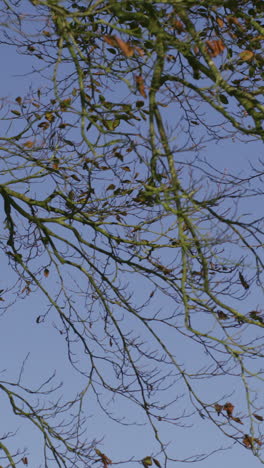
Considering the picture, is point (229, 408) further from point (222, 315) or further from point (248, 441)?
point (222, 315)

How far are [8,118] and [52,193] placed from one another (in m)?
0.99

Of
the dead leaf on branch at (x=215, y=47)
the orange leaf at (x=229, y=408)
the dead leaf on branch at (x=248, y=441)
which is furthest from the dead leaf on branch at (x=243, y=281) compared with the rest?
the dead leaf on branch at (x=215, y=47)

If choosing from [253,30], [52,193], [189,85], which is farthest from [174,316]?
[253,30]

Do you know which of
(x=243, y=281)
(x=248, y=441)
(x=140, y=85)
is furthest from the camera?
(x=248, y=441)

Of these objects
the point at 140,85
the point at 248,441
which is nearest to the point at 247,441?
the point at 248,441

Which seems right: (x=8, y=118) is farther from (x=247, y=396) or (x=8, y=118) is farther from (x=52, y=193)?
(x=247, y=396)

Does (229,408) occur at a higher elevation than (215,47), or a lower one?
lower

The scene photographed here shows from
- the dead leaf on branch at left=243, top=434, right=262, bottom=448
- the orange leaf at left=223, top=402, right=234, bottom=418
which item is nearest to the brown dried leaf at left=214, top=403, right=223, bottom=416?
the orange leaf at left=223, top=402, right=234, bottom=418

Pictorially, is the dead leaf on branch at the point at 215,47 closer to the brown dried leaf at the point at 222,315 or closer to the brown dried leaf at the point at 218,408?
the brown dried leaf at the point at 222,315

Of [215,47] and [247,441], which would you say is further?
[247,441]

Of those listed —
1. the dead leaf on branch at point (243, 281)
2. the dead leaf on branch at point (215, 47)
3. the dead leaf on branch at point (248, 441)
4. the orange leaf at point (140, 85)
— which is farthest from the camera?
the dead leaf on branch at point (248, 441)

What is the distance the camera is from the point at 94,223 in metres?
8.82

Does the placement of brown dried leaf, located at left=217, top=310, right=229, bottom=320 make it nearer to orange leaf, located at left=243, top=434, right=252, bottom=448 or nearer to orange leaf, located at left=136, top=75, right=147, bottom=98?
orange leaf, located at left=243, top=434, right=252, bottom=448

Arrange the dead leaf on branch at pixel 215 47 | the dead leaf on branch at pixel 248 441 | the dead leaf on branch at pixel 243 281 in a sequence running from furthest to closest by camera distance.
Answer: the dead leaf on branch at pixel 248 441 → the dead leaf on branch at pixel 243 281 → the dead leaf on branch at pixel 215 47
